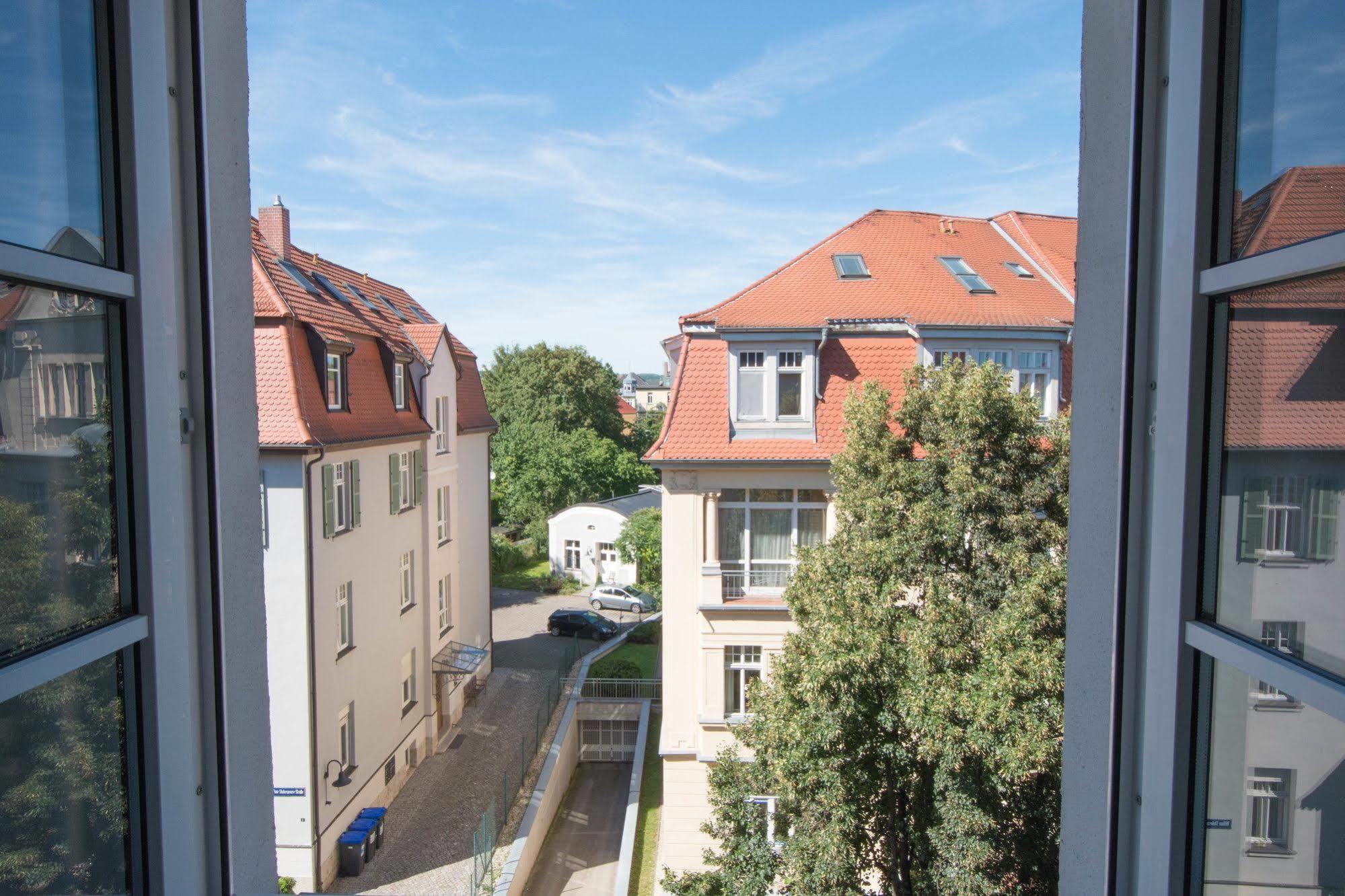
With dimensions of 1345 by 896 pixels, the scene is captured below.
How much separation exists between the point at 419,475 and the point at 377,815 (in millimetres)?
4613

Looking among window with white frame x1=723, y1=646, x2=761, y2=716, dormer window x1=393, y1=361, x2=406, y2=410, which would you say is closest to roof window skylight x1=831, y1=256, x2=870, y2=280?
window with white frame x1=723, y1=646, x2=761, y2=716

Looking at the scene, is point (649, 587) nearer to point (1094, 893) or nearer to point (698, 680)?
point (698, 680)

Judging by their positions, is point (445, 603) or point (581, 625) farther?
point (581, 625)

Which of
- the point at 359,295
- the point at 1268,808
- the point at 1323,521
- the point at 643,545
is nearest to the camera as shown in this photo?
the point at 1323,521

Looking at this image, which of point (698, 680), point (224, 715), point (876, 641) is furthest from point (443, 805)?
point (224, 715)

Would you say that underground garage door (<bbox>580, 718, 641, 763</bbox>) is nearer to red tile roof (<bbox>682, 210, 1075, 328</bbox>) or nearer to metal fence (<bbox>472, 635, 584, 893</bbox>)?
metal fence (<bbox>472, 635, 584, 893</bbox>)

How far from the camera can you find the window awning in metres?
12.5

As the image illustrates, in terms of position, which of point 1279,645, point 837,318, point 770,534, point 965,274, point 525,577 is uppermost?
point 965,274

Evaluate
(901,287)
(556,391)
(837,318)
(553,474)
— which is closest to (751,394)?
(837,318)

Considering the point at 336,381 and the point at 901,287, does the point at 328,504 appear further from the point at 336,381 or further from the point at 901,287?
the point at 901,287

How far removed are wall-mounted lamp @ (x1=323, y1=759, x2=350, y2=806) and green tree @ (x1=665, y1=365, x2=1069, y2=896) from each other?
4.63 meters

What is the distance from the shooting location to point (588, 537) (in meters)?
23.2

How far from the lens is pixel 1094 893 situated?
125 centimetres

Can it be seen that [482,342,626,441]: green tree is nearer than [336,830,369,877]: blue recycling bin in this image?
No
